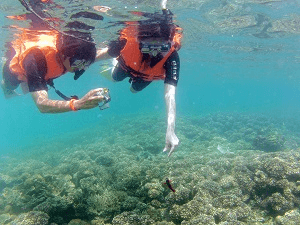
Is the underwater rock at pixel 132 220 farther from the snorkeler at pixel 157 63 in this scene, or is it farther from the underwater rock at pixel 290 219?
Answer: the underwater rock at pixel 290 219

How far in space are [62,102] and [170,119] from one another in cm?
235

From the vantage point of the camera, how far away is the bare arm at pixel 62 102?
3.30 metres

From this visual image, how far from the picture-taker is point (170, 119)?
193 inches

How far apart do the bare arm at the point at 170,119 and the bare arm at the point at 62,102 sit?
5.59ft

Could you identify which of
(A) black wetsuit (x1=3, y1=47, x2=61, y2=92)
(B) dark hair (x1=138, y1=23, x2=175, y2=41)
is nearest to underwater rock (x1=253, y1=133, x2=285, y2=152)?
(B) dark hair (x1=138, y1=23, x2=175, y2=41)

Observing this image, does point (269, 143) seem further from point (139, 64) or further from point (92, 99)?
point (92, 99)

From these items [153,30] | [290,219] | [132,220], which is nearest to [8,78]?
[132,220]

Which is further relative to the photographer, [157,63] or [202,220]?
[157,63]

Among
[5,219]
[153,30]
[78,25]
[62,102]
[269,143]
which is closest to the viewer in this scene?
[62,102]

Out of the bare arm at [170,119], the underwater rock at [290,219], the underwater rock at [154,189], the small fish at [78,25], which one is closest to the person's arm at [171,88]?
the bare arm at [170,119]

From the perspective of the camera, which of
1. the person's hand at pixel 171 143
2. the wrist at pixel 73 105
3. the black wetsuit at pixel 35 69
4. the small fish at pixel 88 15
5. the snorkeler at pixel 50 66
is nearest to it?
the wrist at pixel 73 105

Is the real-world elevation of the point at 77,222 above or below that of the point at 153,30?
below

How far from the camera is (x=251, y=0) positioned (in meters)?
13.3

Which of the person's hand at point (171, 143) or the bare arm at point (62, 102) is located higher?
the bare arm at point (62, 102)
